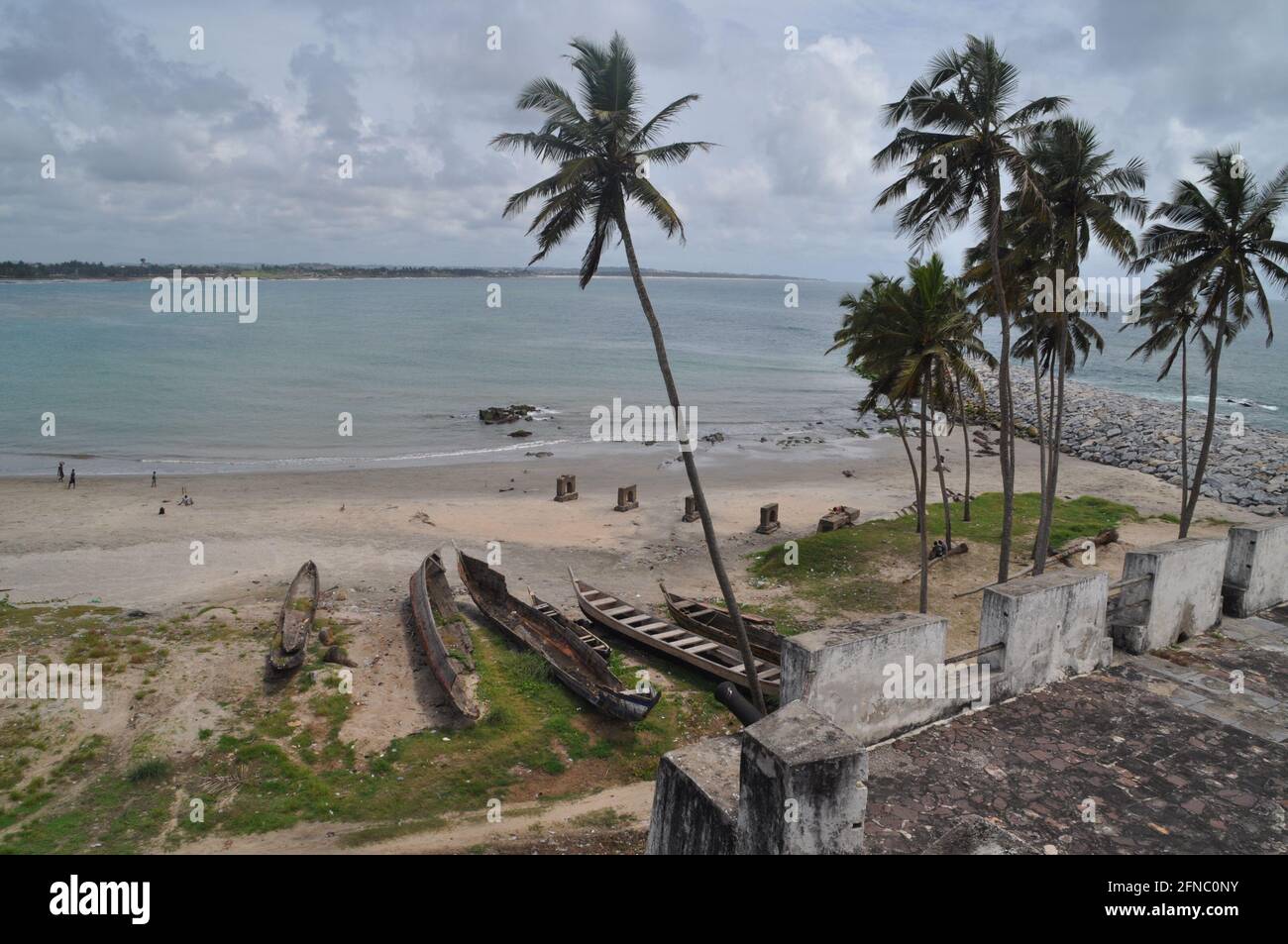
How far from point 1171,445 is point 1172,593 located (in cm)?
3880

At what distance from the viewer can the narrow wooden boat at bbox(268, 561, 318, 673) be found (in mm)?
15938

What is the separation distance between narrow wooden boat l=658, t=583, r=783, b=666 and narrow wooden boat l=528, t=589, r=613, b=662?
6.14 ft

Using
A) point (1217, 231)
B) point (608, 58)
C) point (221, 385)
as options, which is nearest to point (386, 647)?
point (608, 58)

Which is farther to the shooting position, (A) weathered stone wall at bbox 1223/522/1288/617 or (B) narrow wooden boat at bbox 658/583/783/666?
(B) narrow wooden boat at bbox 658/583/783/666

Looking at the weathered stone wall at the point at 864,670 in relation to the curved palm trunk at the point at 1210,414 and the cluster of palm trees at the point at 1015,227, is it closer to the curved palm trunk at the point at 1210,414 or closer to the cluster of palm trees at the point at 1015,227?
the cluster of palm trees at the point at 1015,227

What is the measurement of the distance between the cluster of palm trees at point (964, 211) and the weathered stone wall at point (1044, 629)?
19.5 ft

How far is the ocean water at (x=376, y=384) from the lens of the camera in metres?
42.5

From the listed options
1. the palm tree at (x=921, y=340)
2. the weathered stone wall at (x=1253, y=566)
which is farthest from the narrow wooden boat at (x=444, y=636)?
the weathered stone wall at (x=1253, y=566)

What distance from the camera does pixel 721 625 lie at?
18125 millimetres

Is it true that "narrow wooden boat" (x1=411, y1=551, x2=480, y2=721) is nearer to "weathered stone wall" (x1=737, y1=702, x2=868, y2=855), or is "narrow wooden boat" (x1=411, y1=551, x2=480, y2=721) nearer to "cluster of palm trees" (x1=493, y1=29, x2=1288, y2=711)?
"cluster of palm trees" (x1=493, y1=29, x2=1288, y2=711)

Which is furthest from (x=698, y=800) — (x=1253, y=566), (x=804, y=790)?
(x=1253, y=566)

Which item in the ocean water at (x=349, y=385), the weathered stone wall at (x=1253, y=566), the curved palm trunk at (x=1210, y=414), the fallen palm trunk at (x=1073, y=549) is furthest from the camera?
the ocean water at (x=349, y=385)

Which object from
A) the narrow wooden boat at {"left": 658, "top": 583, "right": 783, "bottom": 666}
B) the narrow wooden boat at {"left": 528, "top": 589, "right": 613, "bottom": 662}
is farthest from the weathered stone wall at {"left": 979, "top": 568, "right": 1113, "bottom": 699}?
the narrow wooden boat at {"left": 528, "top": 589, "right": 613, "bottom": 662}
